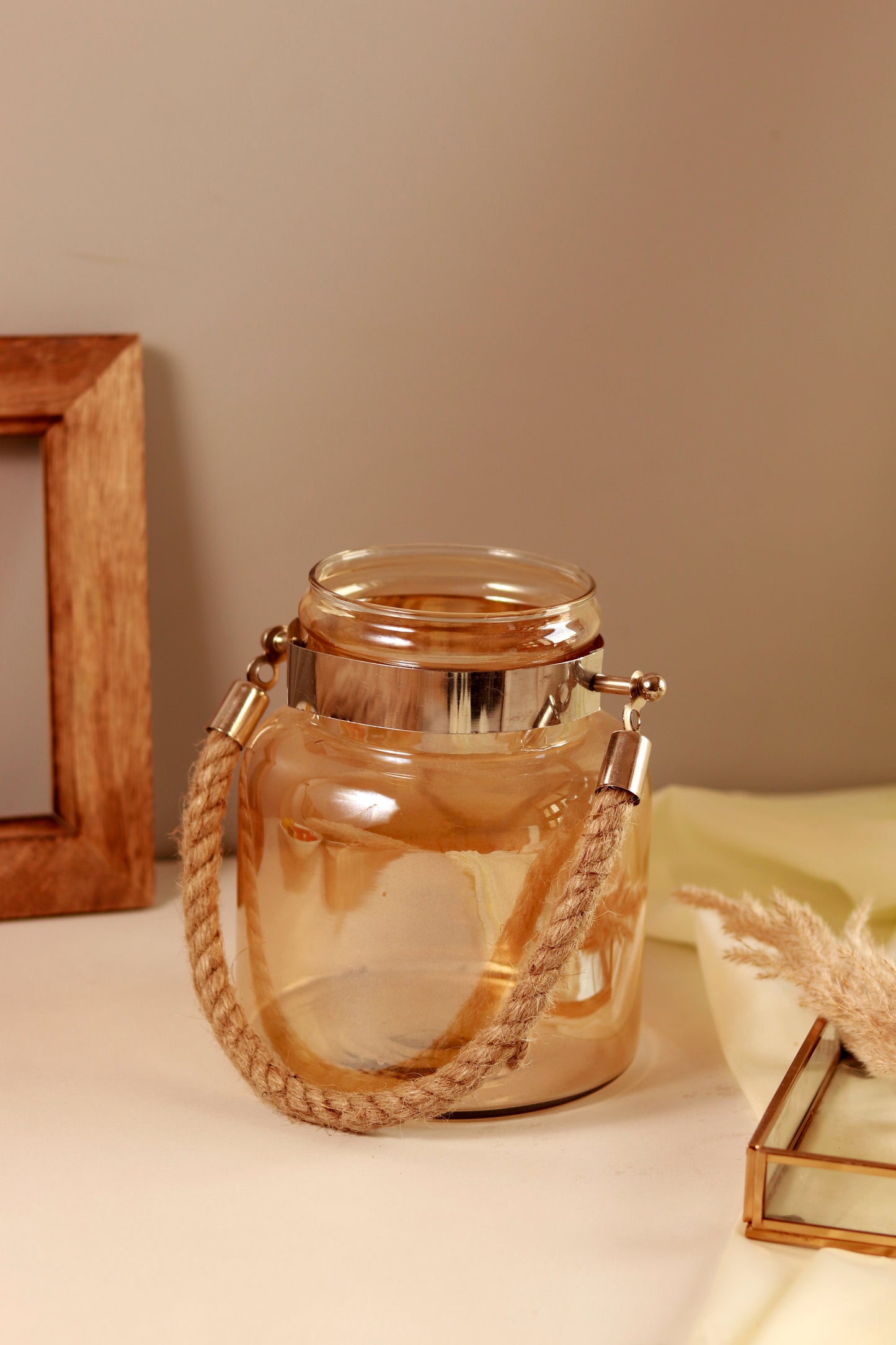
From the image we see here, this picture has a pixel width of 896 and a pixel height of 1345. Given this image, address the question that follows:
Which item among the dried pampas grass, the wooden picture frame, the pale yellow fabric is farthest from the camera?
the wooden picture frame

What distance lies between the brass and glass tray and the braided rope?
0.11 metres

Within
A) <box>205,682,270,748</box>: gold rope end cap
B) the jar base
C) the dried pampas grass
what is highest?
<box>205,682,270,748</box>: gold rope end cap

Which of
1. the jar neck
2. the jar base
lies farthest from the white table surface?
the jar neck

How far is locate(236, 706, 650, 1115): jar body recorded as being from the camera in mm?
594

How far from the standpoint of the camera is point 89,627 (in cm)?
80

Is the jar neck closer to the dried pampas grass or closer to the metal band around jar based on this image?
the metal band around jar

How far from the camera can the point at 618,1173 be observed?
579 mm

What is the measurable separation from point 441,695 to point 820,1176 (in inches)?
9.9

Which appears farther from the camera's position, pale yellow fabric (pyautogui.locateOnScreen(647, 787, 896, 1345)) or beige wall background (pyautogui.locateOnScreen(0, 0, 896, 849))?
beige wall background (pyautogui.locateOnScreen(0, 0, 896, 849))

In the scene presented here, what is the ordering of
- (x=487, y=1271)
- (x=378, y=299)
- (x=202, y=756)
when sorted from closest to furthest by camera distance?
(x=487, y=1271), (x=202, y=756), (x=378, y=299)

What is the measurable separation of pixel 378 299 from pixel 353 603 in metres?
0.33

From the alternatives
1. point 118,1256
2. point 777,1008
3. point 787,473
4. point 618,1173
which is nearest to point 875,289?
point 787,473

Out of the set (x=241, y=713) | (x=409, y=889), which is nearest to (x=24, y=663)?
(x=241, y=713)

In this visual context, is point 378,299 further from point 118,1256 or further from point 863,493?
point 118,1256
